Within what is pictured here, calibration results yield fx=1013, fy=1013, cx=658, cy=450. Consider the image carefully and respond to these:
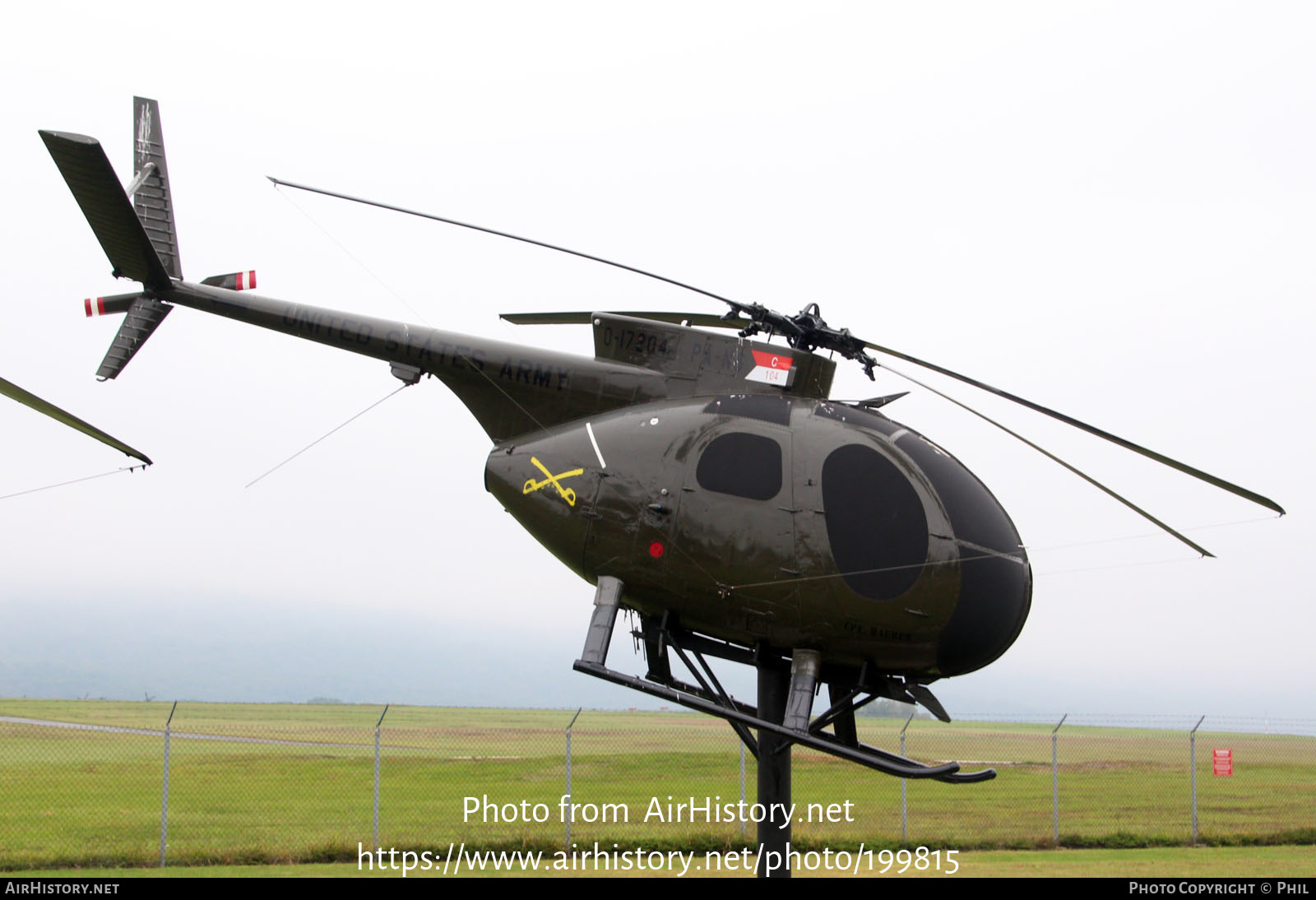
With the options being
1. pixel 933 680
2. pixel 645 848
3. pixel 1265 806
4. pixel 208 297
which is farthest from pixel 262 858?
pixel 1265 806

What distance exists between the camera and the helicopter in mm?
9055

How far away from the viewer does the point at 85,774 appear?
22.8 meters

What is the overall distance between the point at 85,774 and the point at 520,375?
18396mm

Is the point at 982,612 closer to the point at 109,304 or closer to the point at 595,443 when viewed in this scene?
the point at 595,443

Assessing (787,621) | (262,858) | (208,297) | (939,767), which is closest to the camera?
(939,767)

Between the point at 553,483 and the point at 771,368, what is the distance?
2477 millimetres

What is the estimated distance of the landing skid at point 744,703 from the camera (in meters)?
8.84

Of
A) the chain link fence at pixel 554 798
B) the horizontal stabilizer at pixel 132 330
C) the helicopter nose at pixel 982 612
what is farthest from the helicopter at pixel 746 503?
the chain link fence at pixel 554 798

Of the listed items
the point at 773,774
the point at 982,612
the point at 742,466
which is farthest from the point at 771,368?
the point at 773,774

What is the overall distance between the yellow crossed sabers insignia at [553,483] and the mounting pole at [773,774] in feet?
8.02

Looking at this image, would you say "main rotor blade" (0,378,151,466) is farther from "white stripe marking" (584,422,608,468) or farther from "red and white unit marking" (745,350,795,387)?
"red and white unit marking" (745,350,795,387)

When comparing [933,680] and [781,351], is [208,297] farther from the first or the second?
[933,680]

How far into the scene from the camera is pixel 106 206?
10992mm

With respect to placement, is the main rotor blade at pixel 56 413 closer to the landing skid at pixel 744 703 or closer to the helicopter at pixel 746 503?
the helicopter at pixel 746 503
